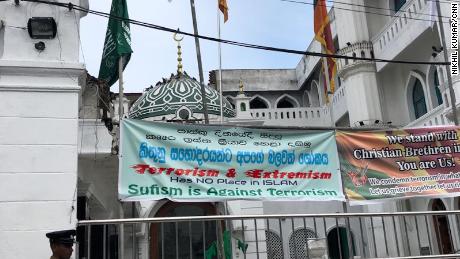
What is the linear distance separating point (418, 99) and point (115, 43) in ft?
38.1

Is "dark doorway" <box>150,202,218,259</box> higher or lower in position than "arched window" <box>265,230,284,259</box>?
higher

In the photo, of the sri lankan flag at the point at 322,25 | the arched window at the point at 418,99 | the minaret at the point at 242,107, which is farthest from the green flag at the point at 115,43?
the arched window at the point at 418,99

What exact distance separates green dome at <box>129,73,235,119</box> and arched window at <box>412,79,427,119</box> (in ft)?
18.9

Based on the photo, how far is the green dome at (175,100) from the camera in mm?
14934

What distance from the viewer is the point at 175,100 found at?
1528 cm

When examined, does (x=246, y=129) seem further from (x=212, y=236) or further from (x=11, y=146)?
(x=212, y=236)

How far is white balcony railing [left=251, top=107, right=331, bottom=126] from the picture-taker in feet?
71.5

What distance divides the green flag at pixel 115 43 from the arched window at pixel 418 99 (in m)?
11.0

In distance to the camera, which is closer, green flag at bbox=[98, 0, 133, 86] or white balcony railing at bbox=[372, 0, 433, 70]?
green flag at bbox=[98, 0, 133, 86]

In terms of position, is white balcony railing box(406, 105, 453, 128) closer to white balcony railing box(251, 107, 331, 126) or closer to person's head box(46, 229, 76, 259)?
white balcony railing box(251, 107, 331, 126)

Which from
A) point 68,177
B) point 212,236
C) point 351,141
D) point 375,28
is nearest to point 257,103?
point 375,28

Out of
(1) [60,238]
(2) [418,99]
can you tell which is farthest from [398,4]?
(1) [60,238]

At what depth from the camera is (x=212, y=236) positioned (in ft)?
37.8

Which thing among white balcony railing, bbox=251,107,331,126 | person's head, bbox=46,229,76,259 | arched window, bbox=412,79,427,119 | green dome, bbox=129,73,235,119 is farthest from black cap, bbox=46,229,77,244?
white balcony railing, bbox=251,107,331,126
